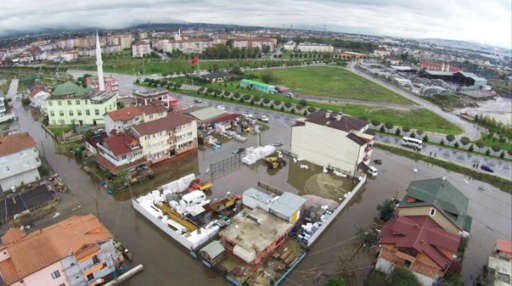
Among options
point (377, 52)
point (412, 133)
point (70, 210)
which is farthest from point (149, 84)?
point (377, 52)

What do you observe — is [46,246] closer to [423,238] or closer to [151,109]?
[423,238]

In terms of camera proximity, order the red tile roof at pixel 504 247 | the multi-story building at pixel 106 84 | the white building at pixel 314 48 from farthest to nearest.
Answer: the white building at pixel 314 48, the multi-story building at pixel 106 84, the red tile roof at pixel 504 247

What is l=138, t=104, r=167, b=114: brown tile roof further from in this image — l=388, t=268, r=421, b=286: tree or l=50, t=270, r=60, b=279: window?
l=388, t=268, r=421, b=286: tree

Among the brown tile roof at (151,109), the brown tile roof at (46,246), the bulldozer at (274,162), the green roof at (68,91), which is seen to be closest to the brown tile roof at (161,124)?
the brown tile roof at (151,109)

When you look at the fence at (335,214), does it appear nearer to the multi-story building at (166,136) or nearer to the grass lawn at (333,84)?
the multi-story building at (166,136)

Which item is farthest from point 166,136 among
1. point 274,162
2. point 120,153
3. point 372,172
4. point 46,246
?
point 372,172

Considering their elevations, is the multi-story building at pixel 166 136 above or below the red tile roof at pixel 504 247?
above

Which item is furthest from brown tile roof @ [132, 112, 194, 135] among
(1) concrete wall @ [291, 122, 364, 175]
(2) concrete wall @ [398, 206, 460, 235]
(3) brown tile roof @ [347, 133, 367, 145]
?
(2) concrete wall @ [398, 206, 460, 235]
